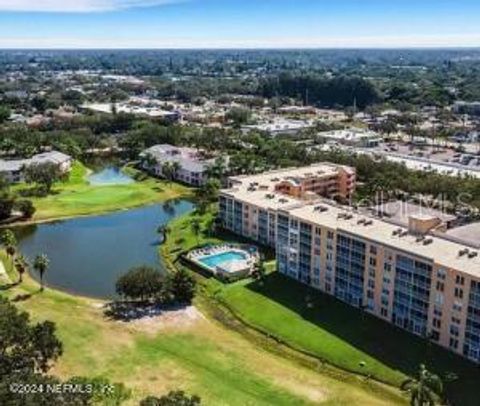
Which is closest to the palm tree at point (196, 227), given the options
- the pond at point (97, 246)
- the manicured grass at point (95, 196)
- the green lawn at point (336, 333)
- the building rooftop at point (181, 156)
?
the pond at point (97, 246)

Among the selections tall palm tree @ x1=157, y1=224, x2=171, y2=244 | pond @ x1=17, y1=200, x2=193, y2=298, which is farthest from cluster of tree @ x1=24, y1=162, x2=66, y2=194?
tall palm tree @ x1=157, y1=224, x2=171, y2=244

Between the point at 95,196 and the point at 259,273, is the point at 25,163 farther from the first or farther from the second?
the point at 259,273

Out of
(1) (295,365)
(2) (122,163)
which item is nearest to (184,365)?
(1) (295,365)

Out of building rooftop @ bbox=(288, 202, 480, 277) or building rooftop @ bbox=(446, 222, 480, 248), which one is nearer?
building rooftop @ bbox=(288, 202, 480, 277)

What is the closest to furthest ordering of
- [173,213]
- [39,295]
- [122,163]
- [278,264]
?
[39,295], [278,264], [173,213], [122,163]

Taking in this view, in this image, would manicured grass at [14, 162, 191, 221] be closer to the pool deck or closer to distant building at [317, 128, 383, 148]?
the pool deck

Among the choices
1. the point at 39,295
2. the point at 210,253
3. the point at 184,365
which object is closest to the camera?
the point at 184,365

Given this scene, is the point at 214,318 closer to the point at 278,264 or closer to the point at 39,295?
the point at 278,264

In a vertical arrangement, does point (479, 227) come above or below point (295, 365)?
above

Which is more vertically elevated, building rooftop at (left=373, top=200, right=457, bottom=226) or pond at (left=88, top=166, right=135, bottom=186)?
building rooftop at (left=373, top=200, right=457, bottom=226)
